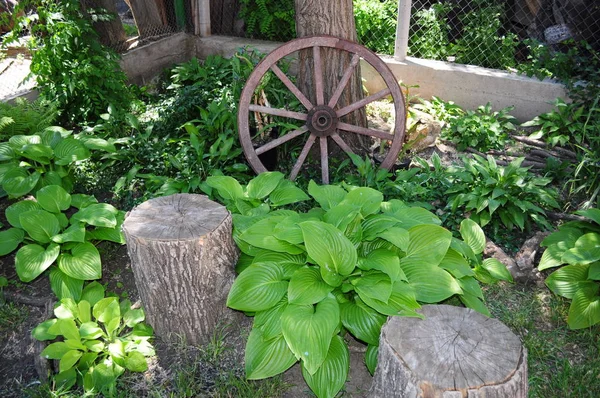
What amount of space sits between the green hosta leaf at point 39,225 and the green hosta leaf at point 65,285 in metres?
0.25

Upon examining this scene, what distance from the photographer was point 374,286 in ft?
9.59

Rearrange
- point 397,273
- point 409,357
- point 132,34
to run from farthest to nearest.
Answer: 1. point 132,34
2. point 397,273
3. point 409,357

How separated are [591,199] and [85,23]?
15.8ft

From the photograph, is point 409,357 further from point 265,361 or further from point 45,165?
point 45,165

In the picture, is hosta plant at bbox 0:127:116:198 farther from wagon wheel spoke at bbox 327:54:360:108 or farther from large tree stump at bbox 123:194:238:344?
wagon wheel spoke at bbox 327:54:360:108

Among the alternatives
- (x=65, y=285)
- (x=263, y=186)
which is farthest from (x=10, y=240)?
(x=263, y=186)

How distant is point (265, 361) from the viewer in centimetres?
294

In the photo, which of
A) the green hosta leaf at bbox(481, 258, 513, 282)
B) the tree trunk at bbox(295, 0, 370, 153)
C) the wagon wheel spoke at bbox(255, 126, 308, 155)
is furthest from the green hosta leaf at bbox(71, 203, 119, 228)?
the green hosta leaf at bbox(481, 258, 513, 282)

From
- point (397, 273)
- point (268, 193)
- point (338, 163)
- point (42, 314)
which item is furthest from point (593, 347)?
point (42, 314)

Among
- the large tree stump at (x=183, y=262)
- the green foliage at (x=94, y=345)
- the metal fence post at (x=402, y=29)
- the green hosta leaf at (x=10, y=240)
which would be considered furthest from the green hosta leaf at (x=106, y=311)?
the metal fence post at (x=402, y=29)

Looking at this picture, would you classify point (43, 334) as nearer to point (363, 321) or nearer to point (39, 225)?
point (39, 225)

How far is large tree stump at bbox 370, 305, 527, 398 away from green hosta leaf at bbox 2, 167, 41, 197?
2.92 m

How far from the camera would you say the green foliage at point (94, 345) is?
10.1 ft

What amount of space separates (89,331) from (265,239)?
1.13 metres
